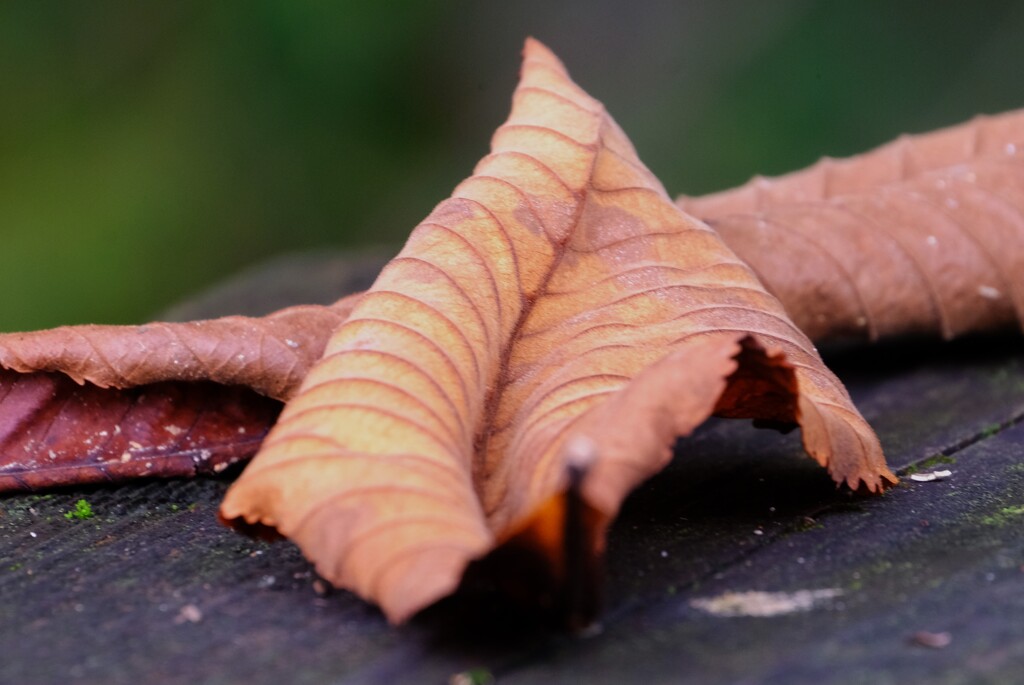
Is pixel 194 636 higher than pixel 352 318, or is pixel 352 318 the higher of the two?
pixel 352 318

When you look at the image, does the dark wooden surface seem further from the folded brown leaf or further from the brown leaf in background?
the brown leaf in background

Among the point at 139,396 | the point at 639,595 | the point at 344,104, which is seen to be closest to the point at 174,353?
the point at 139,396

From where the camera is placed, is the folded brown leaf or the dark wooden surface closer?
the dark wooden surface

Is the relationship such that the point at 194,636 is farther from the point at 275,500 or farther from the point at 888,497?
the point at 888,497

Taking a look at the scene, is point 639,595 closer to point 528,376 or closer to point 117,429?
point 528,376

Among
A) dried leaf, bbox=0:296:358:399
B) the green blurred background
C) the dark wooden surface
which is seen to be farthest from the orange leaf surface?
the green blurred background

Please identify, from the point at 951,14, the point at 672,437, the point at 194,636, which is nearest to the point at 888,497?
the point at 672,437
